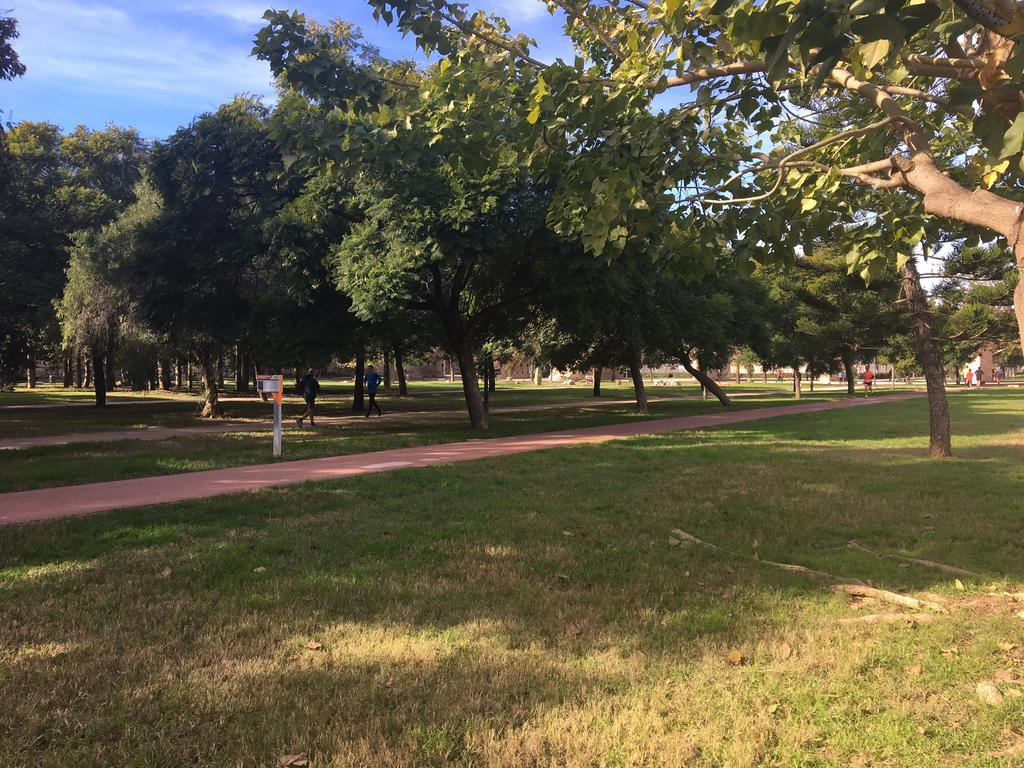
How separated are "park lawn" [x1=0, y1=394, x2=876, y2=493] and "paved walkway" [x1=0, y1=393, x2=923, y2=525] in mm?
636

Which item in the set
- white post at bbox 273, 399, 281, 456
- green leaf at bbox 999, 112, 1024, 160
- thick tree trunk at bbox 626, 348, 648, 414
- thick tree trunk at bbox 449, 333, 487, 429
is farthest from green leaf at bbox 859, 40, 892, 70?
thick tree trunk at bbox 626, 348, 648, 414

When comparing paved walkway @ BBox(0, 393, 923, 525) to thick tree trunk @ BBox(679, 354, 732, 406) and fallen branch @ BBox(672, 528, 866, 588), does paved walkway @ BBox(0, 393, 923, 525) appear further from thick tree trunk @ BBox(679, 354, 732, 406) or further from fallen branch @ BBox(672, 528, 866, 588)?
thick tree trunk @ BBox(679, 354, 732, 406)

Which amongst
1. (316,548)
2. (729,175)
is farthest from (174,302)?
(729,175)

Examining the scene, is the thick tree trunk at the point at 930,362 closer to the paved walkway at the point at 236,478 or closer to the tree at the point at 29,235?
the paved walkway at the point at 236,478

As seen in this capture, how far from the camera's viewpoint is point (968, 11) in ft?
10.6

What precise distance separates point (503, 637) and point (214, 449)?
35.1ft

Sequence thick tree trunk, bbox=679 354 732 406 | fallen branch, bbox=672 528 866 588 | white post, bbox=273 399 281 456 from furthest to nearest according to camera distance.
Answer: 1. thick tree trunk, bbox=679 354 732 406
2. white post, bbox=273 399 281 456
3. fallen branch, bbox=672 528 866 588

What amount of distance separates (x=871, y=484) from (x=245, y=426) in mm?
16038

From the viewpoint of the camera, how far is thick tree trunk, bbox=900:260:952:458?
12125 millimetres

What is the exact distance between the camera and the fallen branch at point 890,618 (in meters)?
4.36

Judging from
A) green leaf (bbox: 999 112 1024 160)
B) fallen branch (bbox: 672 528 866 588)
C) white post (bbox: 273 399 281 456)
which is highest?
green leaf (bbox: 999 112 1024 160)

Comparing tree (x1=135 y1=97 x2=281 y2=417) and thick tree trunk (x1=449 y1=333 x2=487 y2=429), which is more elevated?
tree (x1=135 y1=97 x2=281 y2=417)

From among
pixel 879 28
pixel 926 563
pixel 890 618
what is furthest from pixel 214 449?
pixel 879 28

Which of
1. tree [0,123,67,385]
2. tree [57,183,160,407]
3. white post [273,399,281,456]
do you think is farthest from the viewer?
tree [57,183,160,407]
